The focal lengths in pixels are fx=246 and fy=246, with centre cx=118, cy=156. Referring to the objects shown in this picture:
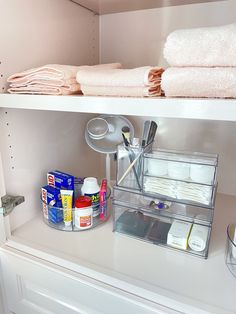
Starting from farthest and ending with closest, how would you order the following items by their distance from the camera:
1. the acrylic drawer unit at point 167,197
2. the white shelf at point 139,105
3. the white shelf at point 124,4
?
the white shelf at point 124,4, the acrylic drawer unit at point 167,197, the white shelf at point 139,105

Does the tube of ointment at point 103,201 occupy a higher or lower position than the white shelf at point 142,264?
higher

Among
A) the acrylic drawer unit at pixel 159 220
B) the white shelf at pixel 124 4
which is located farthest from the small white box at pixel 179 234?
the white shelf at pixel 124 4

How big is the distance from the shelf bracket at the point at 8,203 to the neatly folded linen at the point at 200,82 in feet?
1.69

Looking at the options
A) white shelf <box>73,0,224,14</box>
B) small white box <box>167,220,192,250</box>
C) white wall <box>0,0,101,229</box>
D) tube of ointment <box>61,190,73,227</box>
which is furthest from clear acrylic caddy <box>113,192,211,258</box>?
white shelf <box>73,0,224,14</box>

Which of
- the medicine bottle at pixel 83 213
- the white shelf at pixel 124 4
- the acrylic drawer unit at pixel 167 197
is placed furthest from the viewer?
the white shelf at pixel 124 4

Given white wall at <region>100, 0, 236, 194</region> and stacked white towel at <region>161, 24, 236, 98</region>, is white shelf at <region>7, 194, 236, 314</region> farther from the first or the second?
stacked white towel at <region>161, 24, 236, 98</region>

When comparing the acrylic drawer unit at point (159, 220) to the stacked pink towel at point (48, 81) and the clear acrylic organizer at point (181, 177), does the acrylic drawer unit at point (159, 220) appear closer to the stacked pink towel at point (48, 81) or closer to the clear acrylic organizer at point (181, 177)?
the clear acrylic organizer at point (181, 177)

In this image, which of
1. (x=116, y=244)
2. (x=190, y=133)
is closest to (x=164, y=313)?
(x=116, y=244)

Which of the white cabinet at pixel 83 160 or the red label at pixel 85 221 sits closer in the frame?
the white cabinet at pixel 83 160

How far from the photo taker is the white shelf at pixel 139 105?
41cm

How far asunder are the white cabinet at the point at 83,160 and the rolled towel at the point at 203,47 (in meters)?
0.09

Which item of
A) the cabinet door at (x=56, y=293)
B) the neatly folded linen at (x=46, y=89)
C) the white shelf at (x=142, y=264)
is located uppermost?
the neatly folded linen at (x=46, y=89)

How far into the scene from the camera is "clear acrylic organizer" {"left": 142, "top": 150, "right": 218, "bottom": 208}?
0.60 m

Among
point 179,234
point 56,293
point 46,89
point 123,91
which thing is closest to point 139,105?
point 123,91
